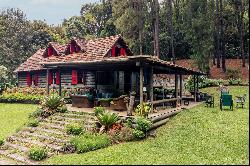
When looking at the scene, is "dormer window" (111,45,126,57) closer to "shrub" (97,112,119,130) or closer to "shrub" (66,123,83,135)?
"shrub" (97,112,119,130)

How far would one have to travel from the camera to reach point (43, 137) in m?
15.6

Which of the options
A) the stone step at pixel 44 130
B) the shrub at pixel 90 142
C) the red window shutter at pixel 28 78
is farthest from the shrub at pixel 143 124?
the red window shutter at pixel 28 78

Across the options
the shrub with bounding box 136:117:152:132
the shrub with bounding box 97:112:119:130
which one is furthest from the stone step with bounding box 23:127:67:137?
the shrub with bounding box 136:117:152:132

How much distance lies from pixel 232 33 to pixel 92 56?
92.4 feet

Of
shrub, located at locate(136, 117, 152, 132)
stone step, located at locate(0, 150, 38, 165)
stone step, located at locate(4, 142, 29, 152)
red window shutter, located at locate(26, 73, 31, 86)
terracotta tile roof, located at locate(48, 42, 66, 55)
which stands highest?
terracotta tile roof, located at locate(48, 42, 66, 55)

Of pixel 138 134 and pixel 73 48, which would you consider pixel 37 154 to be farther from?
pixel 73 48

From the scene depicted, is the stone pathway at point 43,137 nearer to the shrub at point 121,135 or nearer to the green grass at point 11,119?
the green grass at point 11,119

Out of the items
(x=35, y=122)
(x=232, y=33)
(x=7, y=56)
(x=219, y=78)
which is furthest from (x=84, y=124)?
(x=232, y=33)

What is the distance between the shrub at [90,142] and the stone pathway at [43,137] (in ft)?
2.41

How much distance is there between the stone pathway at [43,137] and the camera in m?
13.6

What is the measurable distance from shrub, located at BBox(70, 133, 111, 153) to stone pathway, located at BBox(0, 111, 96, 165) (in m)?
0.73

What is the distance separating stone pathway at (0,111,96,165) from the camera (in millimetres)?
13609

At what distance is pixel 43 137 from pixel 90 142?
3.07 meters

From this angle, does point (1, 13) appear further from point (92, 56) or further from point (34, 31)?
point (92, 56)
